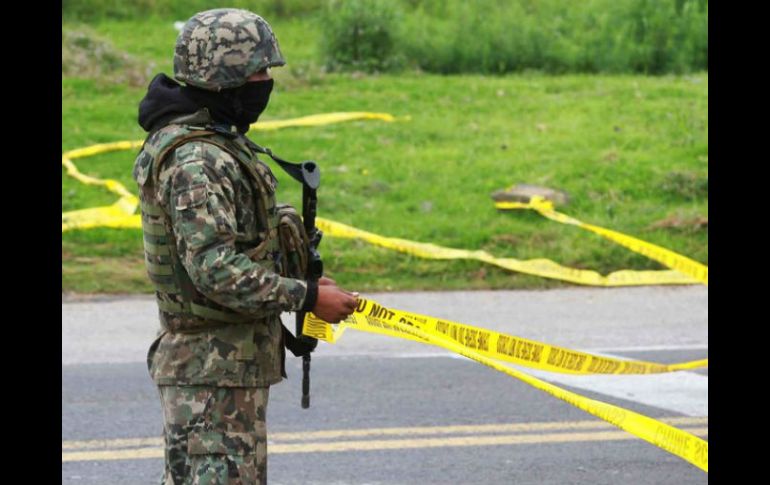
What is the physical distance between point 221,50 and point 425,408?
321 centimetres

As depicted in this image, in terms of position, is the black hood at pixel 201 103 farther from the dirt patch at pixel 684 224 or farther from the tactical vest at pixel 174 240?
the dirt patch at pixel 684 224

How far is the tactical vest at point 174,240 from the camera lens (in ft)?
11.9

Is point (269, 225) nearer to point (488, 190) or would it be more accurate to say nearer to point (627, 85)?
point (488, 190)

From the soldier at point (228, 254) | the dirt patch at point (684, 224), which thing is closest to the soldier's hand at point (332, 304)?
the soldier at point (228, 254)

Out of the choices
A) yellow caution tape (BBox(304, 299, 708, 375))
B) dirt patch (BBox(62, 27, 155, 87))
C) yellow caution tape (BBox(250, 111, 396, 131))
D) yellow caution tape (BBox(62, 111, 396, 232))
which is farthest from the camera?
dirt patch (BBox(62, 27, 155, 87))

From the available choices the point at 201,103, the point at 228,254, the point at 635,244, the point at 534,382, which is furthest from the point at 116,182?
the point at 228,254

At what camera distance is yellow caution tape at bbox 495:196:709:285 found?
25.1 ft

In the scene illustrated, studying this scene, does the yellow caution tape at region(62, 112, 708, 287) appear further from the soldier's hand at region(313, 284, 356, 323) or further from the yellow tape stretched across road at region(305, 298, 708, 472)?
the soldier's hand at region(313, 284, 356, 323)

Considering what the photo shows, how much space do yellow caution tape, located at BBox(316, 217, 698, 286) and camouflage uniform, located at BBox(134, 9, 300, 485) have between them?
18.3ft

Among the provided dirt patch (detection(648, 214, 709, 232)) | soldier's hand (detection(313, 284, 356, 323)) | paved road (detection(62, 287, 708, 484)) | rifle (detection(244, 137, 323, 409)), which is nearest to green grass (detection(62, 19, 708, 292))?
dirt patch (detection(648, 214, 709, 232))
